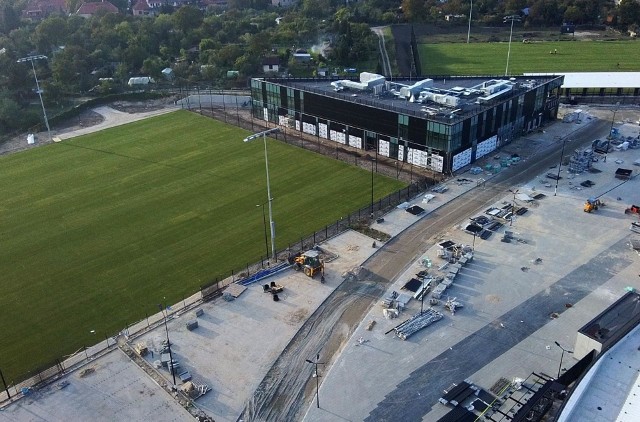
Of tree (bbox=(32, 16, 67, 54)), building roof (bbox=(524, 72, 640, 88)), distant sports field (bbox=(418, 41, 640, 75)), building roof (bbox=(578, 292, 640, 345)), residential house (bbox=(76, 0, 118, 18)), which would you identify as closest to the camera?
building roof (bbox=(578, 292, 640, 345))

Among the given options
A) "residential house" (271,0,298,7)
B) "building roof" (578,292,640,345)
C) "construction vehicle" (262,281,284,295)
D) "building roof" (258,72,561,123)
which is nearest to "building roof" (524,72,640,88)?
"building roof" (258,72,561,123)

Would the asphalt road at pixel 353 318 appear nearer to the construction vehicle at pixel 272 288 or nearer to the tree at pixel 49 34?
Answer: the construction vehicle at pixel 272 288

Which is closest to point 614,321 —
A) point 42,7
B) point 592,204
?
point 592,204

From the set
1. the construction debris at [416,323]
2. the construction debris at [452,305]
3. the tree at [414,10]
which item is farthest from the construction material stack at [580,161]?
the tree at [414,10]

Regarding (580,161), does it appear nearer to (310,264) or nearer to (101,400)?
(310,264)

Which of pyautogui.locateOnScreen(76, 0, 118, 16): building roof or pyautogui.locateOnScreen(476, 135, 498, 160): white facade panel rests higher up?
pyautogui.locateOnScreen(76, 0, 118, 16): building roof

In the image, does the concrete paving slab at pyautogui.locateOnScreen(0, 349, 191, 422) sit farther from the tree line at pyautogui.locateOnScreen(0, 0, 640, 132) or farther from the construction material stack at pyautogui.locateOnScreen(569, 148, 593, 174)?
the tree line at pyautogui.locateOnScreen(0, 0, 640, 132)
